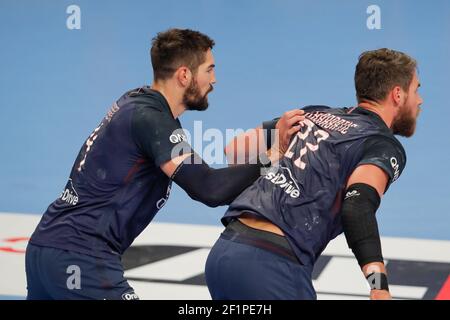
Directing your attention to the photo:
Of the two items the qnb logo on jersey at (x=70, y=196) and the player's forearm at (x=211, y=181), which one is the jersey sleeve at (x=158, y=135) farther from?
the qnb logo on jersey at (x=70, y=196)

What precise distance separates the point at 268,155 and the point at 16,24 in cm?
961

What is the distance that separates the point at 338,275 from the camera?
751 cm

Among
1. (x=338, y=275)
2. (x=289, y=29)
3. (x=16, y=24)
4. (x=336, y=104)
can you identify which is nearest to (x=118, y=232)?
(x=338, y=275)

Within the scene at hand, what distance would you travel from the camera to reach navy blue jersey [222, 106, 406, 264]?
4.48 m

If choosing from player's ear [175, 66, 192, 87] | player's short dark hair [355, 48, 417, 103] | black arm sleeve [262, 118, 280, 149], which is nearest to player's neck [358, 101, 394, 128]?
player's short dark hair [355, 48, 417, 103]

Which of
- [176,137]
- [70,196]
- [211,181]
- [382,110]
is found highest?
[382,110]

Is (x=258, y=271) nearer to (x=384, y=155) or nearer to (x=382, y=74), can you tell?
(x=384, y=155)

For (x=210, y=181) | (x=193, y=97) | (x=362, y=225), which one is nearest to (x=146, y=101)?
(x=193, y=97)

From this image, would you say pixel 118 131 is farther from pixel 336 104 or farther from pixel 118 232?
pixel 336 104

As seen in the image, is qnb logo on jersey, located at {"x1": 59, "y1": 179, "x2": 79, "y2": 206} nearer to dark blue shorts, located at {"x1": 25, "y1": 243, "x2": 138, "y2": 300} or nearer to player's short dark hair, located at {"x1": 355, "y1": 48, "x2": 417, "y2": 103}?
dark blue shorts, located at {"x1": 25, "y1": 243, "x2": 138, "y2": 300}

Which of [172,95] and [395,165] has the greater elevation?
[172,95]

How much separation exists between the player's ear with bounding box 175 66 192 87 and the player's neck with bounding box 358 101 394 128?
1043mm

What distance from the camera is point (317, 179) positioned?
4.53 metres

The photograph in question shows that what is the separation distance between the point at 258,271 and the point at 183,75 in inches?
56.7
